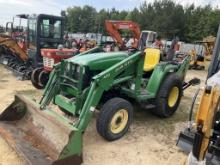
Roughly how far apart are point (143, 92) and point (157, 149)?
130 cm

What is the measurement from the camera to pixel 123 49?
22.0ft

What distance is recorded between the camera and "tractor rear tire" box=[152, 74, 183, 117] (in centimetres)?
605

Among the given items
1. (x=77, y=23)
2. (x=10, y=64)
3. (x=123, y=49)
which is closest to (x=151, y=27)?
(x=77, y=23)

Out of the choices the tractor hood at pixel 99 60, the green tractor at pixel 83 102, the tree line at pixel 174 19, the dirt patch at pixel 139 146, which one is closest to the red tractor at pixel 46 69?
the dirt patch at pixel 139 146

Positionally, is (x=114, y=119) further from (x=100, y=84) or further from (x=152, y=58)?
(x=152, y=58)

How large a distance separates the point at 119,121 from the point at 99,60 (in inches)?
42.8

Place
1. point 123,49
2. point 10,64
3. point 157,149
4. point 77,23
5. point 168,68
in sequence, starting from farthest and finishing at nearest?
point 77,23
point 10,64
point 123,49
point 168,68
point 157,149

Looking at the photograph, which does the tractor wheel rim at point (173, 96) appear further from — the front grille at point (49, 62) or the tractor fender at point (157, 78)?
the front grille at point (49, 62)

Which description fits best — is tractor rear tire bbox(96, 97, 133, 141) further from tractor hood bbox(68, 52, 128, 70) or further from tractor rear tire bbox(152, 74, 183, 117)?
tractor rear tire bbox(152, 74, 183, 117)

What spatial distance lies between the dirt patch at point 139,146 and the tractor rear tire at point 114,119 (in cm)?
15

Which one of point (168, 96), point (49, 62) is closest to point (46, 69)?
point (49, 62)

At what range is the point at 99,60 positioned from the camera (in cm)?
530

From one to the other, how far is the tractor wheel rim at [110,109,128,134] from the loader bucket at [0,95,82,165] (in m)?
0.93

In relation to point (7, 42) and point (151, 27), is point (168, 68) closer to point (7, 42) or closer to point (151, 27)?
point (7, 42)
